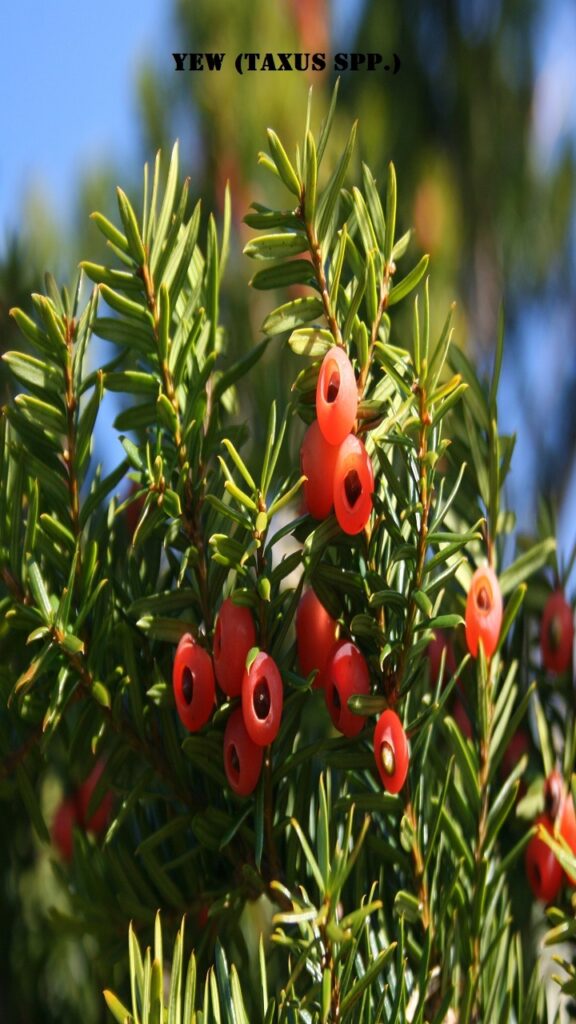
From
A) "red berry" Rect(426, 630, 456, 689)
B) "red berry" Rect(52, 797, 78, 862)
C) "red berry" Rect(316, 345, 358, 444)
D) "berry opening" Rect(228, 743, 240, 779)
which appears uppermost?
"red berry" Rect(316, 345, 358, 444)

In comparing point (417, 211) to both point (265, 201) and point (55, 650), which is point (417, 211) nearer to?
point (265, 201)

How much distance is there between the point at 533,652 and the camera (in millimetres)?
486

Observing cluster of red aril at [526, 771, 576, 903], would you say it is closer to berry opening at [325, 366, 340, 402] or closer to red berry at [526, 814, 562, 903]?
red berry at [526, 814, 562, 903]

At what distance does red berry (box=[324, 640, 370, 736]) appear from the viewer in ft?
1.20

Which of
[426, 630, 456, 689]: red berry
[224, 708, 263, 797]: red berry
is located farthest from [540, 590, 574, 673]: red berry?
[224, 708, 263, 797]: red berry

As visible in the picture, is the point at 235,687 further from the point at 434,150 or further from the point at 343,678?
the point at 434,150

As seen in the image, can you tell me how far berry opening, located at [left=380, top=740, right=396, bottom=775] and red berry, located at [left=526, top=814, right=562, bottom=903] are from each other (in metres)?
0.08

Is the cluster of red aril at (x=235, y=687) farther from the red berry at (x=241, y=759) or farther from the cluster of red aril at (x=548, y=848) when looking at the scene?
the cluster of red aril at (x=548, y=848)

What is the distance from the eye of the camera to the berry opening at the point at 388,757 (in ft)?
1.18

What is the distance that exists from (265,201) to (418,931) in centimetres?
61

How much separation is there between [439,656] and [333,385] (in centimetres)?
14

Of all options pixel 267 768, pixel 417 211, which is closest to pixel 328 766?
pixel 267 768

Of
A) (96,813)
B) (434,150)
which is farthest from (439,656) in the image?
(434,150)

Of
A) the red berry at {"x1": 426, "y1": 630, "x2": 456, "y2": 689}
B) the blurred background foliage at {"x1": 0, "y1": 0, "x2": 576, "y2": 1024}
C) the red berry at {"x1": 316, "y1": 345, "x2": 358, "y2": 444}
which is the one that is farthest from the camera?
the blurred background foliage at {"x1": 0, "y1": 0, "x2": 576, "y2": 1024}
